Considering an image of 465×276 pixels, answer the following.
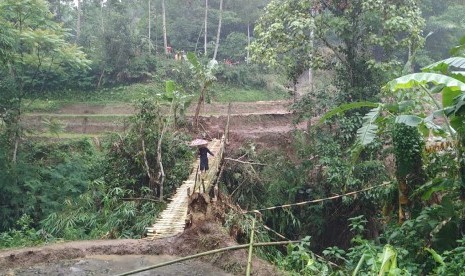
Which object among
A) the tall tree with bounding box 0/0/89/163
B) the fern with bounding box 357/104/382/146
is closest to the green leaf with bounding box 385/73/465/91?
the fern with bounding box 357/104/382/146

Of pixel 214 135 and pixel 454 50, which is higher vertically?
pixel 454 50

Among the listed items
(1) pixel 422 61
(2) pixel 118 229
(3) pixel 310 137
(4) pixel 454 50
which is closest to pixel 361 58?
(3) pixel 310 137

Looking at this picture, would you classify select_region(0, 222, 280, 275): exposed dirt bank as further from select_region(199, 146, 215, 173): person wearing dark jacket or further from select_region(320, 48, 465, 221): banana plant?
select_region(199, 146, 215, 173): person wearing dark jacket

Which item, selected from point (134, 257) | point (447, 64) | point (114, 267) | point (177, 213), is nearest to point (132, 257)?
point (134, 257)

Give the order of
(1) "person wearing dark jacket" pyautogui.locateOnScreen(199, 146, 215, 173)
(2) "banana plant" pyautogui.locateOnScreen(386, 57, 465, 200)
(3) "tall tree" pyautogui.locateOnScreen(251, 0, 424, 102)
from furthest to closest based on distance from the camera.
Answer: (3) "tall tree" pyautogui.locateOnScreen(251, 0, 424, 102), (1) "person wearing dark jacket" pyautogui.locateOnScreen(199, 146, 215, 173), (2) "banana plant" pyautogui.locateOnScreen(386, 57, 465, 200)

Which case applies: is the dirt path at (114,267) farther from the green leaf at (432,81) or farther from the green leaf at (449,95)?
the green leaf at (449,95)

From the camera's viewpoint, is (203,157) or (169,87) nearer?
(203,157)

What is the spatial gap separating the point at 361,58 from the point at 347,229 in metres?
4.04

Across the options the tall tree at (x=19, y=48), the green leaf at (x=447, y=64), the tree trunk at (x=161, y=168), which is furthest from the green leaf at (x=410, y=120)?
the tall tree at (x=19, y=48)

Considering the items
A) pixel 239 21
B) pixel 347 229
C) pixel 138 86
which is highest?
pixel 239 21

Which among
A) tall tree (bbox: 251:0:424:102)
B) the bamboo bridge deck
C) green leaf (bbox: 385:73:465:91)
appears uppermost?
tall tree (bbox: 251:0:424:102)

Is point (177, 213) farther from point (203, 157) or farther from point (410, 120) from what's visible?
point (410, 120)

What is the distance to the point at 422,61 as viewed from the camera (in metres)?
22.7

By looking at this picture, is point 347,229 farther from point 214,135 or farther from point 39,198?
point 39,198
